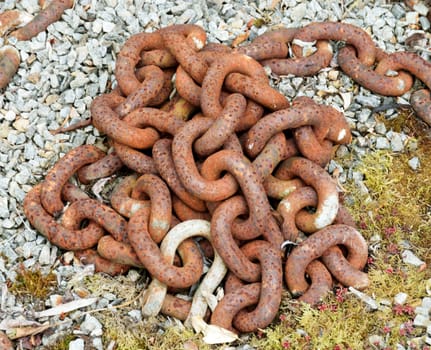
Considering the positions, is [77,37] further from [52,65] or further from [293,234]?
[293,234]

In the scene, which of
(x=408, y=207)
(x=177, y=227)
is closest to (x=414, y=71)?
(x=408, y=207)

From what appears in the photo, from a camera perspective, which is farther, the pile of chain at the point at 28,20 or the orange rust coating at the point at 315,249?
the pile of chain at the point at 28,20

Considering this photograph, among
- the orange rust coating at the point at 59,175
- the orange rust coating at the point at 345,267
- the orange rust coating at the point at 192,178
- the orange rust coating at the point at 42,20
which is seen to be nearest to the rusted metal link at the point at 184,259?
the orange rust coating at the point at 192,178

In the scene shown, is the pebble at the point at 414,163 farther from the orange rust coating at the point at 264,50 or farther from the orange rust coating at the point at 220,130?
the orange rust coating at the point at 220,130

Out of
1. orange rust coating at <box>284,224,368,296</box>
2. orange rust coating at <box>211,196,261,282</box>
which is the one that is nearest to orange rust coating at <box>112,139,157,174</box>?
orange rust coating at <box>211,196,261,282</box>

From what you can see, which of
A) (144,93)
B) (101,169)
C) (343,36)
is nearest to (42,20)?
(144,93)

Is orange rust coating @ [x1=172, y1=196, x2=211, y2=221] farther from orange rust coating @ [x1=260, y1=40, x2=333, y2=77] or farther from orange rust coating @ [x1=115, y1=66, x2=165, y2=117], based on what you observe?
orange rust coating @ [x1=260, y1=40, x2=333, y2=77]
